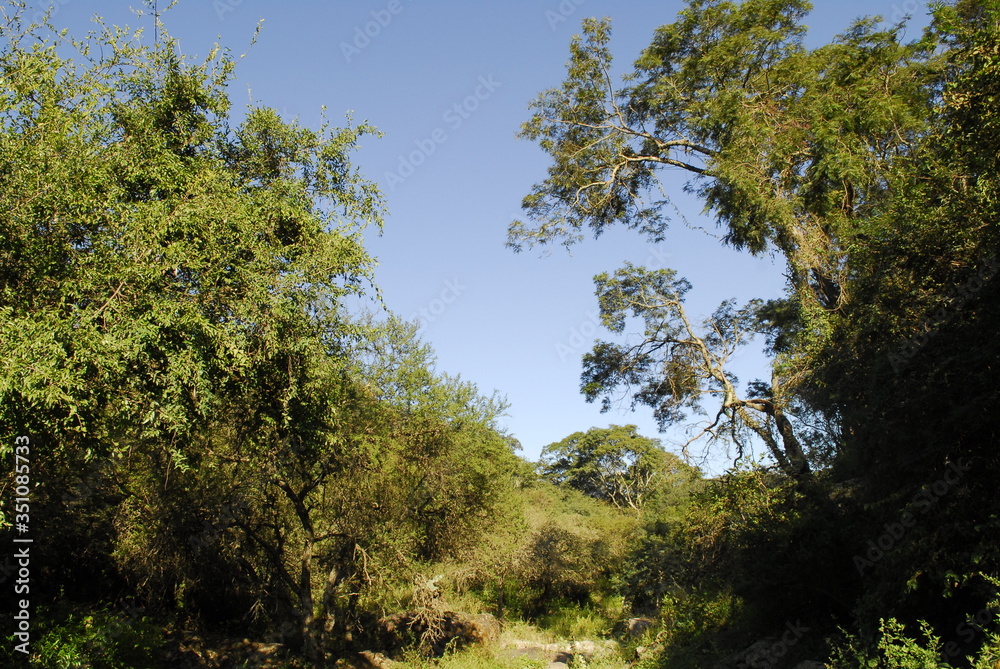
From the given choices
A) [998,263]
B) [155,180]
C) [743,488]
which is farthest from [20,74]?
A: [743,488]

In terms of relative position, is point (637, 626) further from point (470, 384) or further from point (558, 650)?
point (470, 384)

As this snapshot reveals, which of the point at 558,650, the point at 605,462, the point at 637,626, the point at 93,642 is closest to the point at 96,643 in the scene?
the point at 93,642

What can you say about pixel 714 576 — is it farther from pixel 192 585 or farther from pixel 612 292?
pixel 192 585

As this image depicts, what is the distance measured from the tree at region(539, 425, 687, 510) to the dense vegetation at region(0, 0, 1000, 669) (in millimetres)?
26243

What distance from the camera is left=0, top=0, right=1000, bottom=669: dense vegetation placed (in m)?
7.60

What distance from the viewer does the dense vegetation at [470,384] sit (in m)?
7.60

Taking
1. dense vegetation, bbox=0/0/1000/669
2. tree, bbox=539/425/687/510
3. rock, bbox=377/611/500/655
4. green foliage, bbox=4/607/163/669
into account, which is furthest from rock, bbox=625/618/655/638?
tree, bbox=539/425/687/510

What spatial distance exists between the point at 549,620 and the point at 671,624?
936cm

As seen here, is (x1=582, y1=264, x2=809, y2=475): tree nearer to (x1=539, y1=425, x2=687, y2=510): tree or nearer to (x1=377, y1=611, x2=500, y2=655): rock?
(x1=377, y1=611, x2=500, y2=655): rock

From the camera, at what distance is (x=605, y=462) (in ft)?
181

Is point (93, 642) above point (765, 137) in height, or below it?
below

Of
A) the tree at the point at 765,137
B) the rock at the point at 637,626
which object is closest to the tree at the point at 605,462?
the rock at the point at 637,626

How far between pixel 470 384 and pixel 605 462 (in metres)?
39.3

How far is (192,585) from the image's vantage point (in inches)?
661
